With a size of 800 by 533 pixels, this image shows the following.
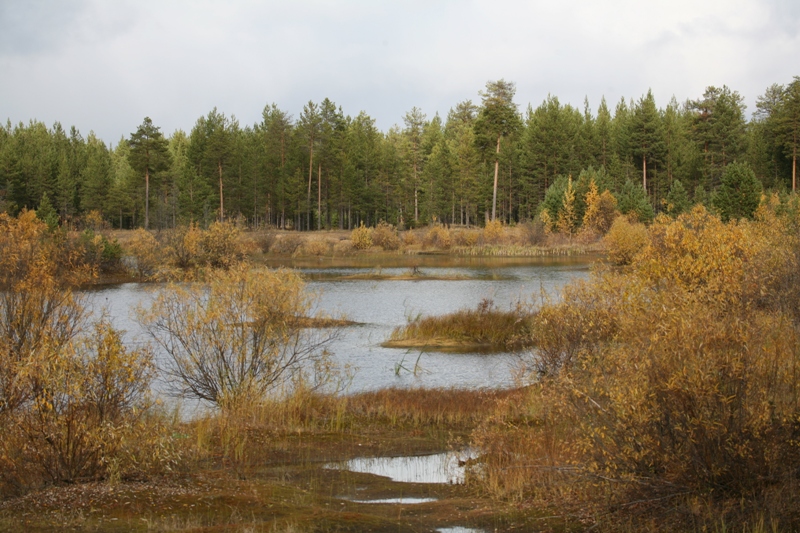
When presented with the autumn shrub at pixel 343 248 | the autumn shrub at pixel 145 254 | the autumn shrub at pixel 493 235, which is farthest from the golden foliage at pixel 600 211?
the autumn shrub at pixel 145 254

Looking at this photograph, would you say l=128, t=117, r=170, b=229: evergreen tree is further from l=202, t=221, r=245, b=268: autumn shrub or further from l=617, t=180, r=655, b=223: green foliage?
l=617, t=180, r=655, b=223: green foliage

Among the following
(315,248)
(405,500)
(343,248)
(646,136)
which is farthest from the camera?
(646,136)

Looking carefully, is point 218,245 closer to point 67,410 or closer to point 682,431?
point 67,410

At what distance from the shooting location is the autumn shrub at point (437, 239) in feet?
266

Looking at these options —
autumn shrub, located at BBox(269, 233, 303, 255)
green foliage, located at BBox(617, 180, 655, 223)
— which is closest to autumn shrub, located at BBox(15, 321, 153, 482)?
autumn shrub, located at BBox(269, 233, 303, 255)

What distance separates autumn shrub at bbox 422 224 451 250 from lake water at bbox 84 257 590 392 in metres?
9.79

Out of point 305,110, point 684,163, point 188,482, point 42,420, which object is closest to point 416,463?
point 188,482

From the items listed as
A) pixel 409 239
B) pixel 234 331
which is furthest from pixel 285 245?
pixel 234 331

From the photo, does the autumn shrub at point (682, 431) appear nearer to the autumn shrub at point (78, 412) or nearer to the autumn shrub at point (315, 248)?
the autumn shrub at point (78, 412)

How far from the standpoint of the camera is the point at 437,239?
270ft

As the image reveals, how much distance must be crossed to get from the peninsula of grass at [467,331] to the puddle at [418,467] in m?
12.5

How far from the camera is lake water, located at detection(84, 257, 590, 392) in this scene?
21.0m

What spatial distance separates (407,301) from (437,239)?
4420cm

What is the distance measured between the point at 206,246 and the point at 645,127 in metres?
61.7
